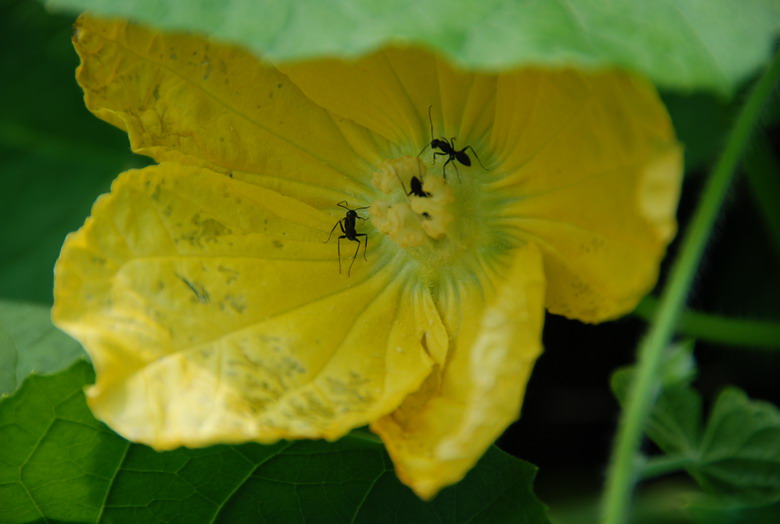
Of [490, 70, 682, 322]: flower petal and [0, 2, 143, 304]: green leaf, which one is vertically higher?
[490, 70, 682, 322]: flower petal

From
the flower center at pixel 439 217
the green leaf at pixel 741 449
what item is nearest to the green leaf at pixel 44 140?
the flower center at pixel 439 217

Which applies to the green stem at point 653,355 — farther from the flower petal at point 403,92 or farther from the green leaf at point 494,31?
the flower petal at point 403,92

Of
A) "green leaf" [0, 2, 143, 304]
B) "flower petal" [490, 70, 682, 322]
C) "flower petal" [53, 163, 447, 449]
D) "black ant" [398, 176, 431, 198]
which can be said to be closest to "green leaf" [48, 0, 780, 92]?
"flower petal" [490, 70, 682, 322]

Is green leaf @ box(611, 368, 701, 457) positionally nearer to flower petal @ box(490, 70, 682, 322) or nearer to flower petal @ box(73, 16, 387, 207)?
flower petal @ box(490, 70, 682, 322)

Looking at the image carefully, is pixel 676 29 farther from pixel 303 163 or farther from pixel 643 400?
pixel 303 163

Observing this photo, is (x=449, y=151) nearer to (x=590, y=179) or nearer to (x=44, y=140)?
(x=590, y=179)

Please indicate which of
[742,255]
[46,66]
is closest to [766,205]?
[742,255]
